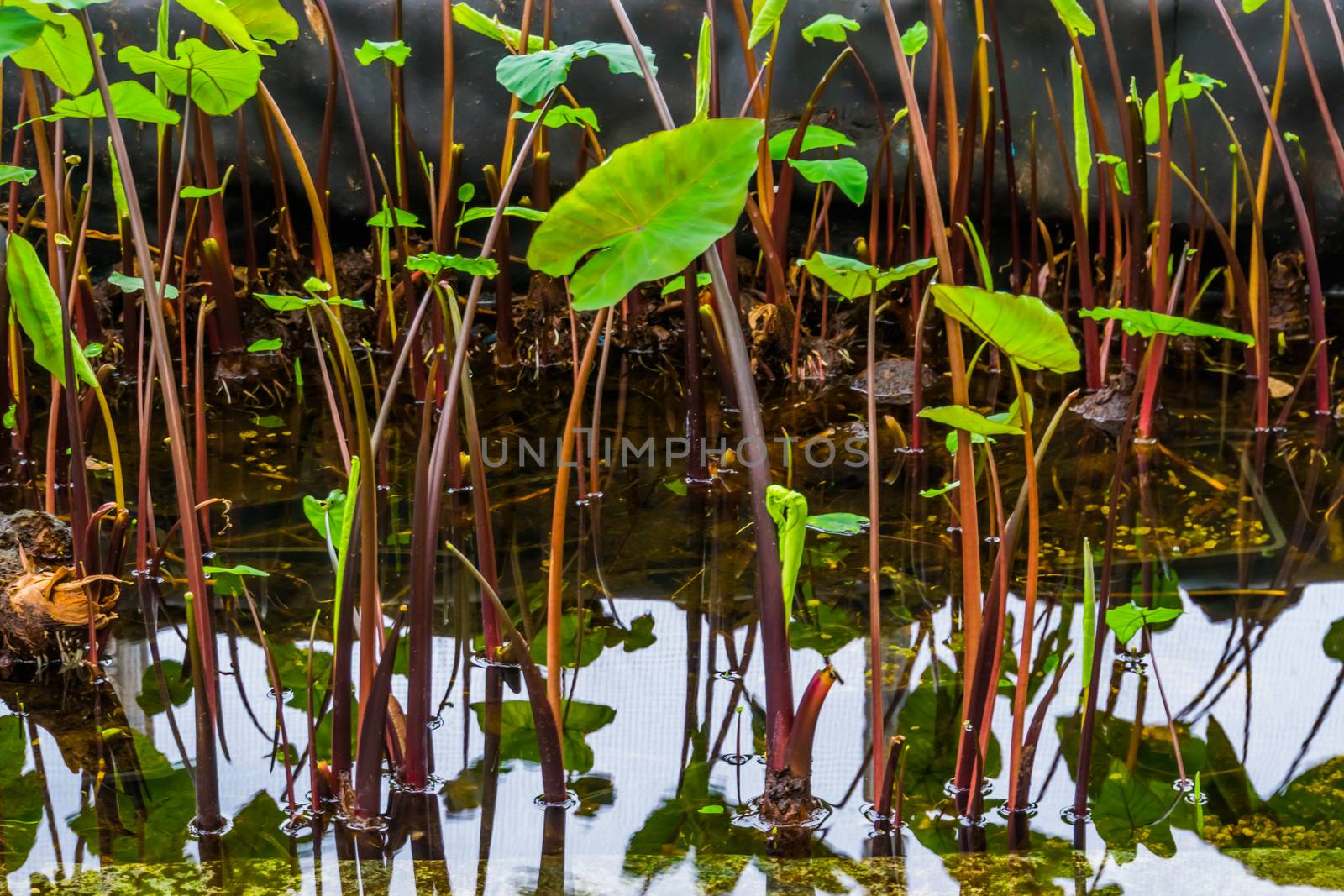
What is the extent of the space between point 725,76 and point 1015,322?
2164 millimetres

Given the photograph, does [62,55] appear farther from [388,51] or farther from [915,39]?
[915,39]

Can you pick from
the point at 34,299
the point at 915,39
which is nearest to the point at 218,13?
the point at 34,299

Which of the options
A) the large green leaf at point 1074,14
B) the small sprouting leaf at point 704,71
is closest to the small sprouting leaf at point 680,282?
the small sprouting leaf at point 704,71

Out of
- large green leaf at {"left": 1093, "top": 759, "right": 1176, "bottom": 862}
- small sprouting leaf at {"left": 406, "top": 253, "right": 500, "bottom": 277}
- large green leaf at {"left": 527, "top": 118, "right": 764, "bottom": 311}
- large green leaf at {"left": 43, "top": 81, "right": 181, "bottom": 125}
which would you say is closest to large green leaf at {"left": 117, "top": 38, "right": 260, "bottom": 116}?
large green leaf at {"left": 43, "top": 81, "right": 181, "bottom": 125}

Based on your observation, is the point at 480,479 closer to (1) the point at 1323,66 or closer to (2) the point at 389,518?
(2) the point at 389,518

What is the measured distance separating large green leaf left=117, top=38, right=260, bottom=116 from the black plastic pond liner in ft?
5.01

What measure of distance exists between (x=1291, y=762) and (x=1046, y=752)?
0.24m

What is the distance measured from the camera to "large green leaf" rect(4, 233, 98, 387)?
116cm

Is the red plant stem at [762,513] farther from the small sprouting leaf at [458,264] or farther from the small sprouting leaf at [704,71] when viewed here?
the small sprouting leaf at [458,264]

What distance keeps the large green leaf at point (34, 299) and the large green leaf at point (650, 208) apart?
1.80 feet

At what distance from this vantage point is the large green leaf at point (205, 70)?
4.22ft

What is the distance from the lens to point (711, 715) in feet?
4.21

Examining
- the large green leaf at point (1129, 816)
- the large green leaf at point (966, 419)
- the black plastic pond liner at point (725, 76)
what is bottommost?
the large green leaf at point (1129, 816)

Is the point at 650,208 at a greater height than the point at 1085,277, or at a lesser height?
lesser
